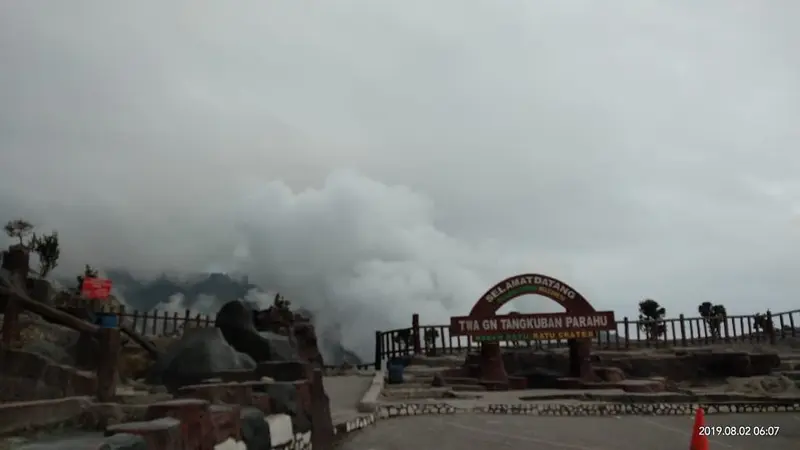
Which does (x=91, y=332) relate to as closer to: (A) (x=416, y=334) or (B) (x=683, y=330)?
(A) (x=416, y=334)

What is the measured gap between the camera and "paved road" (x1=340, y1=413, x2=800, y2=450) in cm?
944

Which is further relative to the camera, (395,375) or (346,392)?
(395,375)

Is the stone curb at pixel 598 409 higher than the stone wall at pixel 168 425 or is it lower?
lower

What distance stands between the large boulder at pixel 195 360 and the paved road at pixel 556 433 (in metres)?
5.15

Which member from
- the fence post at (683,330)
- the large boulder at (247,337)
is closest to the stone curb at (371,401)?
the large boulder at (247,337)

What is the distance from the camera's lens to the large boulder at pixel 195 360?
14406 mm

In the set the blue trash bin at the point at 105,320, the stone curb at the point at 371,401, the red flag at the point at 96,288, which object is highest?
the red flag at the point at 96,288

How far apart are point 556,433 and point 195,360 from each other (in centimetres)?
952

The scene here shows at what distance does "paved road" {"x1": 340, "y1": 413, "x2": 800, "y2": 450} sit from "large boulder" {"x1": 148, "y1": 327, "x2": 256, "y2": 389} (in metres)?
5.15

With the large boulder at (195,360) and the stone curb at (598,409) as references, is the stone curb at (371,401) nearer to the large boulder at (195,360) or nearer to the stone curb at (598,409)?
the stone curb at (598,409)

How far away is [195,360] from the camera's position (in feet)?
48.4

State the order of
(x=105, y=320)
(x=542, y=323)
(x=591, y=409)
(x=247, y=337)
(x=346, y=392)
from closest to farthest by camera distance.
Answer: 1. (x=591, y=409)
2. (x=346, y=392)
3. (x=247, y=337)
4. (x=542, y=323)
5. (x=105, y=320)

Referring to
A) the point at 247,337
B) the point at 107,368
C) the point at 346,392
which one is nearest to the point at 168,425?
the point at 107,368
